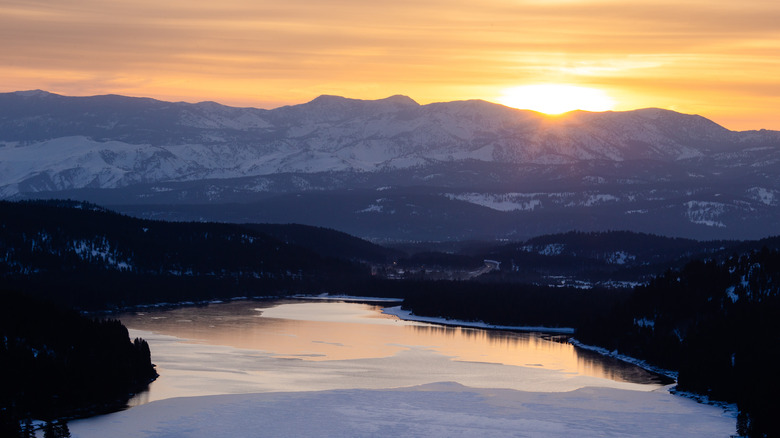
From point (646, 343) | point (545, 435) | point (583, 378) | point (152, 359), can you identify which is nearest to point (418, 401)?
point (545, 435)

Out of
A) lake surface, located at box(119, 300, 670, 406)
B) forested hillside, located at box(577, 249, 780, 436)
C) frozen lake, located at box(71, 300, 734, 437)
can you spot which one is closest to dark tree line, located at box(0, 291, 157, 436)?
lake surface, located at box(119, 300, 670, 406)

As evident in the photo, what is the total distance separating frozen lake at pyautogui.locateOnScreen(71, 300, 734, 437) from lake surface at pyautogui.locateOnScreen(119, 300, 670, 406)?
188 mm

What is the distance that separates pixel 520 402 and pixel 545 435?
54.4 ft

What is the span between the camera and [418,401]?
12225 cm

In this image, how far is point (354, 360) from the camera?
502 feet

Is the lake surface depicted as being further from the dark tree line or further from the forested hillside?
the forested hillside

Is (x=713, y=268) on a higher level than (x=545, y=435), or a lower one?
higher

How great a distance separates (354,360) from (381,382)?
18.7 metres

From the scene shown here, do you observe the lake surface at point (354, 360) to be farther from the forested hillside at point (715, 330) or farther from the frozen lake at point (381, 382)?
the forested hillside at point (715, 330)

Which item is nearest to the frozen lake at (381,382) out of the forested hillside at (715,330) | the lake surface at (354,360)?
the lake surface at (354,360)

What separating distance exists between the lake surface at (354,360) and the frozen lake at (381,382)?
0.19m

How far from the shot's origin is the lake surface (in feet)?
438

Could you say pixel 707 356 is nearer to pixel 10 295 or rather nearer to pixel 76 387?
pixel 76 387

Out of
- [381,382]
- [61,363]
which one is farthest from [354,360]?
[61,363]
